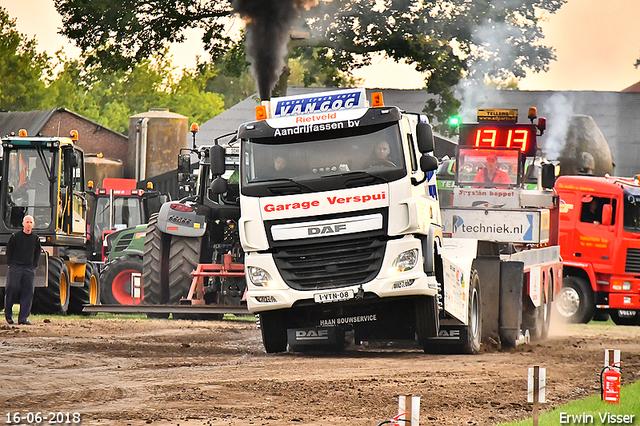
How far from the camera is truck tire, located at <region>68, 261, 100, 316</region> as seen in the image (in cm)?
2494

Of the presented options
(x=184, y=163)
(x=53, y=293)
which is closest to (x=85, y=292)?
(x=53, y=293)

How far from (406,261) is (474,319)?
2.52 meters

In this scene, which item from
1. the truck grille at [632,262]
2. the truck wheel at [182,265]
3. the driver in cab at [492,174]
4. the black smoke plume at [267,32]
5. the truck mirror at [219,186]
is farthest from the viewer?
the truck grille at [632,262]

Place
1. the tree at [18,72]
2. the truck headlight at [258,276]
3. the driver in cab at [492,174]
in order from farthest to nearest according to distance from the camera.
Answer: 1. the tree at [18,72]
2. the driver in cab at [492,174]
3. the truck headlight at [258,276]

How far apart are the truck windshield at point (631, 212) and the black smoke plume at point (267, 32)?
8117 millimetres

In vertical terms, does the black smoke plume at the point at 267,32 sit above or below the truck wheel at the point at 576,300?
above

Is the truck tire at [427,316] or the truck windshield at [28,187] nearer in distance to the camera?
the truck tire at [427,316]

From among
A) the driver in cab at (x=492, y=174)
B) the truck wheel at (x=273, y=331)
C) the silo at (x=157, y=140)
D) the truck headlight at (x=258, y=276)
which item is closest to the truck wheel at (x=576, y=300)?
the driver in cab at (x=492, y=174)

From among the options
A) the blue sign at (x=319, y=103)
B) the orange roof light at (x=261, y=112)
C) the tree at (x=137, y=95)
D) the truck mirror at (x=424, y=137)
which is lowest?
the truck mirror at (x=424, y=137)

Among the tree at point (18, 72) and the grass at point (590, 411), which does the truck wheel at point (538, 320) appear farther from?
the tree at point (18, 72)

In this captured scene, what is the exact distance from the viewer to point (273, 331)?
51.8 ft

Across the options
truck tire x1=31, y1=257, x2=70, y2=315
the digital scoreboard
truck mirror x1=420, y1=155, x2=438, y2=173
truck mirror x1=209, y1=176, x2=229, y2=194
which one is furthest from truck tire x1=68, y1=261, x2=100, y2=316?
truck mirror x1=420, y1=155, x2=438, y2=173

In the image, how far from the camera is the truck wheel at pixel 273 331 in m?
15.6

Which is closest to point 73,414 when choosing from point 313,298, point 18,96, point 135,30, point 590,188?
point 313,298
